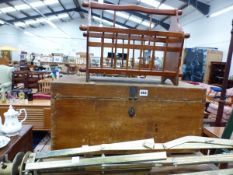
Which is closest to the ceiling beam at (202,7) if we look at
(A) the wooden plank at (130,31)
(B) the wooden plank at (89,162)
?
(A) the wooden plank at (130,31)

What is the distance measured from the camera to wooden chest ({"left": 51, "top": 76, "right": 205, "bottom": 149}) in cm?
86

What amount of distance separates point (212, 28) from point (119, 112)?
671 cm

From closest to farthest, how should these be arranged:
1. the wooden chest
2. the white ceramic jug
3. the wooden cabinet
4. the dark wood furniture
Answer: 1. the wooden chest
2. the white ceramic jug
3. the wooden cabinet
4. the dark wood furniture

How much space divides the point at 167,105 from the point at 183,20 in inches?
340

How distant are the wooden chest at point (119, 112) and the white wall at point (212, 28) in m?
5.36

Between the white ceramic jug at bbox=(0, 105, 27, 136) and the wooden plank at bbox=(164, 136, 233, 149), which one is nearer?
the wooden plank at bbox=(164, 136, 233, 149)

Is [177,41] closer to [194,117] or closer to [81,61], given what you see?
[194,117]

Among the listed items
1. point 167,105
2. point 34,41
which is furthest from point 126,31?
point 34,41

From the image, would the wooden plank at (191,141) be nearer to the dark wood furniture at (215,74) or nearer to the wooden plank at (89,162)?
the wooden plank at (89,162)

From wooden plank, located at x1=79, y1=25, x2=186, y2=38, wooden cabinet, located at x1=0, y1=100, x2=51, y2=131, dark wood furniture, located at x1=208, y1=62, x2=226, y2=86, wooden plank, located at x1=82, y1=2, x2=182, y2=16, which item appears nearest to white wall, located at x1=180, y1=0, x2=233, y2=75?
dark wood furniture, located at x1=208, y1=62, x2=226, y2=86

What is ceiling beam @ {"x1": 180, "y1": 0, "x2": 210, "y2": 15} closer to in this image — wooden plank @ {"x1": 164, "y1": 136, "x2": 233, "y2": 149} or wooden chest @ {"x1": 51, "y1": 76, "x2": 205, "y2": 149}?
wooden chest @ {"x1": 51, "y1": 76, "x2": 205, "y2": 149}

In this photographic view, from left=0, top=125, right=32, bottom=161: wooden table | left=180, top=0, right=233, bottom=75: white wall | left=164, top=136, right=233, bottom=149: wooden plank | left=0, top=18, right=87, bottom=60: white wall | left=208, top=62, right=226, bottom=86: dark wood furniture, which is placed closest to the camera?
left=164, top=136, right=233, bottom=149: wooden plank

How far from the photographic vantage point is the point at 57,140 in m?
0.87

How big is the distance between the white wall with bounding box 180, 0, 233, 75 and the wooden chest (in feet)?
17.6
